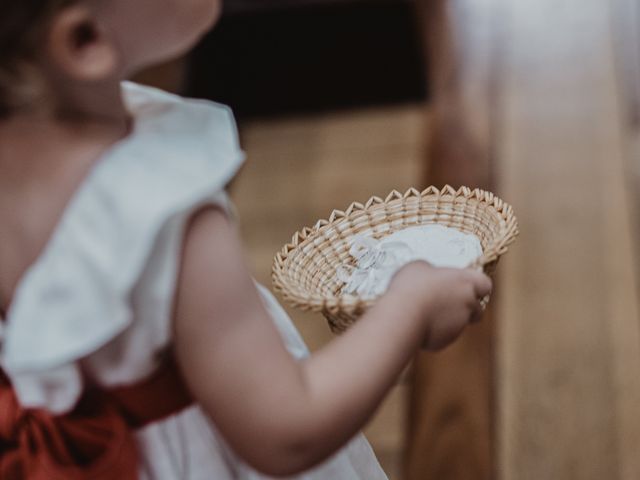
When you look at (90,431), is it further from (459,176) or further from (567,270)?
(459,176)

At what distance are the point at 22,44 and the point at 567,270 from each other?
1634 mm

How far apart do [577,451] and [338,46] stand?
150 cm

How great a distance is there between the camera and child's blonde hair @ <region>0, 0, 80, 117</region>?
1.87ft

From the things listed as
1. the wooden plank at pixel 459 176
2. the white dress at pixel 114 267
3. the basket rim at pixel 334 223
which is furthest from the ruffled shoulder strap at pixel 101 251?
the wooden plank at pixel 459 176

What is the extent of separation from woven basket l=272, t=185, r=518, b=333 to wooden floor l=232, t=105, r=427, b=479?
3.67 feet

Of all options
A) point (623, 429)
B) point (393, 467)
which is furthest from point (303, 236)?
point (623, 429)

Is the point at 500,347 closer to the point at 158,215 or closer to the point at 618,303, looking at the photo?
the point at 618,303

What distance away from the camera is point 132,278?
588 mm

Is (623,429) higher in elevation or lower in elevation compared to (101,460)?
lower

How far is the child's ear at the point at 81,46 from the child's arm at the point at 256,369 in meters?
0.11

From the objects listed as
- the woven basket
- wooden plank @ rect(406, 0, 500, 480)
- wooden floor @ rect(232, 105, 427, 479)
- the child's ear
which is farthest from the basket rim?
wooden floor @ rect(232, 105, 427, 479)

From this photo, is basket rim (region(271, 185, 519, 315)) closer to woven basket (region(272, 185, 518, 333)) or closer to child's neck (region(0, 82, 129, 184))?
woven basket (region(272, 185, 518, 333))

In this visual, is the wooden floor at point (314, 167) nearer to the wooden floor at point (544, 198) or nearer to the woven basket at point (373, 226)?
the wooden floor at point (544, 198)

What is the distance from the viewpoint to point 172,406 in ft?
2.32
